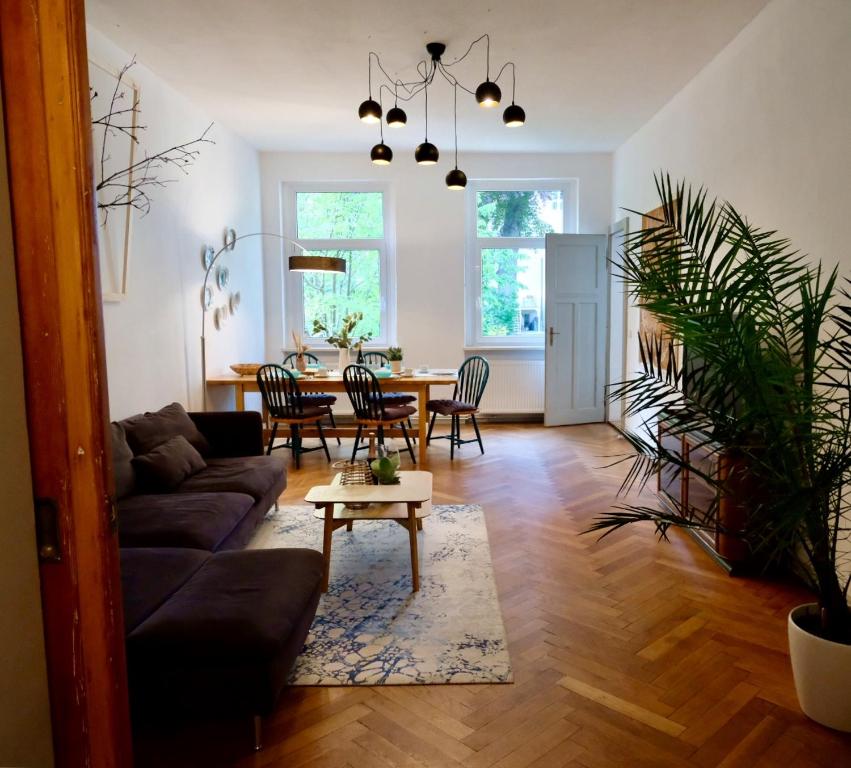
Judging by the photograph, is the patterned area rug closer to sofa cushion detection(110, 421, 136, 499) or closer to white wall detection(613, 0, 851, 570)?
sofa cushion detection(110, 421, 136, 499)

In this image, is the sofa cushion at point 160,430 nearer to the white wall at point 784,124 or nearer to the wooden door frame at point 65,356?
the wooden door frame at point 65,356

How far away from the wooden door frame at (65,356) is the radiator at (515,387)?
629cm

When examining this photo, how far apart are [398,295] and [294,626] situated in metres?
5.44

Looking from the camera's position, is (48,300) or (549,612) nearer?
(48,300)

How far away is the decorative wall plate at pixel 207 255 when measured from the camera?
5366mm

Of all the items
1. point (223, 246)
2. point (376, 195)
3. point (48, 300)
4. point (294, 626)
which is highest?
point (376, 195)

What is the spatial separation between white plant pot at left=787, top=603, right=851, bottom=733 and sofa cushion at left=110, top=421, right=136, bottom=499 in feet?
9.78

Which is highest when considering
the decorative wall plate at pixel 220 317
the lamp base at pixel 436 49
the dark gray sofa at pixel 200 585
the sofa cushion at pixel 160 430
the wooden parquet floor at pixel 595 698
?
the lamp base at pixel 436 49

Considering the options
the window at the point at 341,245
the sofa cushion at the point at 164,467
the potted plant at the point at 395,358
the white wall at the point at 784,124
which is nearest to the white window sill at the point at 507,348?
the window at the point at 341,245

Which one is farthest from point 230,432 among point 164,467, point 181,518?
point 181,518

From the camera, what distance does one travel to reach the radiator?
7215 millimetres

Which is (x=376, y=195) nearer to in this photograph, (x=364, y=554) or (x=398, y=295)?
(x=398, y=295)

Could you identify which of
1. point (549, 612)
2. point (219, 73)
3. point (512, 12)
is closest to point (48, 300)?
point (549, 612)

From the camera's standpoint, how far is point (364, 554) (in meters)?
3.46
